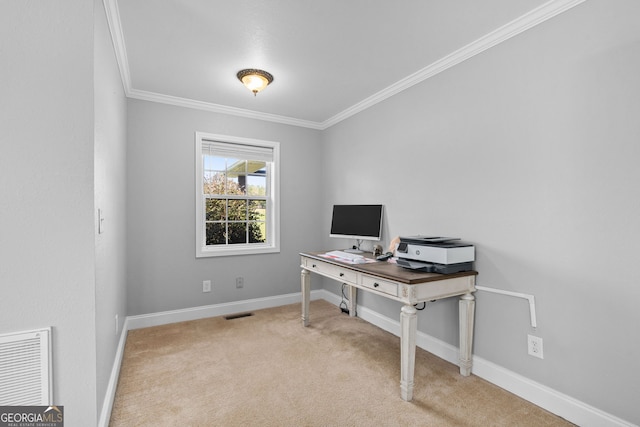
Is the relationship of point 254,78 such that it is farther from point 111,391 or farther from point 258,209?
point 111,391

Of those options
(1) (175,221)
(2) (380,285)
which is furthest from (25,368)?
(1) (175,221)

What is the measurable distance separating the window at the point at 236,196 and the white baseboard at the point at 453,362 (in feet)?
2.17

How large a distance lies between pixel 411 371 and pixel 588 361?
967 mm

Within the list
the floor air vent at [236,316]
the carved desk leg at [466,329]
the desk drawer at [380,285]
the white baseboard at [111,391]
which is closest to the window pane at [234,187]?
the floor air vent at [236,316]

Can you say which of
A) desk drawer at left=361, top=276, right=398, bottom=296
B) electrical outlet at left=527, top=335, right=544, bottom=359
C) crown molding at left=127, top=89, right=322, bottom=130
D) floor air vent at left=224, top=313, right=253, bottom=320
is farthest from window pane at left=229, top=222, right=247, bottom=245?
electrical outlet at left=527, top=335, right=544, bottom=359

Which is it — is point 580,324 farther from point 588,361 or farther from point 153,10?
point 153,10

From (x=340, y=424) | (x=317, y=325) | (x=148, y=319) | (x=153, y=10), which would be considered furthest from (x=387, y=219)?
(x=148, y=319)

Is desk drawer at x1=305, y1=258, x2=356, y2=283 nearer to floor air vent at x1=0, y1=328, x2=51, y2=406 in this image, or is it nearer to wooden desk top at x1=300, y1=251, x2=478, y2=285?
wooden desk top at x1=300, y1=251, x2=478, y2=285

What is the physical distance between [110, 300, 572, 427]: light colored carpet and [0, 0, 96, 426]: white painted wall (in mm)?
694

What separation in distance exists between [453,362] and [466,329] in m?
0.40

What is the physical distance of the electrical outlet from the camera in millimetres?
1910

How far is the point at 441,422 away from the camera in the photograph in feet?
5.79

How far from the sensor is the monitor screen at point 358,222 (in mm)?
3146

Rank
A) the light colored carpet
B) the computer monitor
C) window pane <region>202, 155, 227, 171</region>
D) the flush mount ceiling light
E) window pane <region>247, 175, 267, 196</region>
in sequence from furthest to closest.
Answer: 1. window pane <region>247, 175, 267, 196</region>
2. window pane <region>202, 155, 227, 171</region>
3. the computer monitor
4. the flush mount ceiling light
5. the light colored carpet
